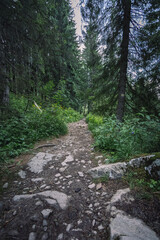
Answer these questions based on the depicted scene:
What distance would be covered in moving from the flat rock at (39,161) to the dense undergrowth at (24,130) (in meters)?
0.63

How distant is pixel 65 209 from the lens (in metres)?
1.58

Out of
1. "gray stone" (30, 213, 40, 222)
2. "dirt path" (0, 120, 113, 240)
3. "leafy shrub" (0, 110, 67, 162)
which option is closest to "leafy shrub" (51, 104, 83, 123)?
"leafy shrub" (0, 110, 67, 162)

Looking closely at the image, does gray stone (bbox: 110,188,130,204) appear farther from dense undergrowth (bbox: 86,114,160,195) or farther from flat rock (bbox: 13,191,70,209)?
flat rock (bbox: 13,191,70,209)

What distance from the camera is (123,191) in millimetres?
1719

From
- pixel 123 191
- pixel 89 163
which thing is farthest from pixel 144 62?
pixel 123 191

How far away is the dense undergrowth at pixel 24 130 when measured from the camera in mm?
3406

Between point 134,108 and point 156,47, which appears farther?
point 134,108

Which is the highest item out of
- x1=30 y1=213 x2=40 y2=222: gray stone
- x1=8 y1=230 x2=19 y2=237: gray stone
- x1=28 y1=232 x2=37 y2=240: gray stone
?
x1=8 y1=230 x2=19 y2=237: gray stone

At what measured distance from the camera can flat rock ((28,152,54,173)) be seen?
2.78m

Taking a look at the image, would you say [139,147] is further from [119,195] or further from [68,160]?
[68,160]

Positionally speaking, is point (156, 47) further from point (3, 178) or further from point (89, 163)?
point (3, 178)

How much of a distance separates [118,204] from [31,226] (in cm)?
125

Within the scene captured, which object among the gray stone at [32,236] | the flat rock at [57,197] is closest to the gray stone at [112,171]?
the flat rock at [57,197]

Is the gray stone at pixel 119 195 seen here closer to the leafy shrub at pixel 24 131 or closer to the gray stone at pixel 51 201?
the gray stone at pixel 51 201
